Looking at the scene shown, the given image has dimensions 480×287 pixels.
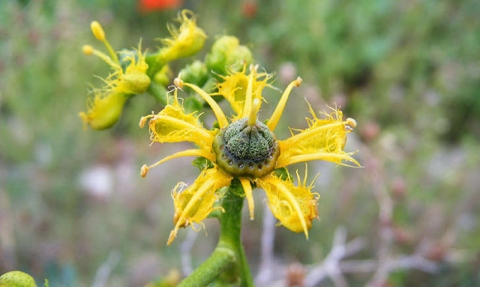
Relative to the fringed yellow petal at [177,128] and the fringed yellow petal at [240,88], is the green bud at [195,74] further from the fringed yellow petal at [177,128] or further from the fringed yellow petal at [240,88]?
the fringed yellow petal at [177,128]

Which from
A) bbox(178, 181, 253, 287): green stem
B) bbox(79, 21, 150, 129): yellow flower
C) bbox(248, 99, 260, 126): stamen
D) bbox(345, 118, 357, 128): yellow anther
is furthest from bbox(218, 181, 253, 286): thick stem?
bbox(79, 21, 150, 129): yellow flower

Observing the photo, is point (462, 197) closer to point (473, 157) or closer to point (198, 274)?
point (473, 157)

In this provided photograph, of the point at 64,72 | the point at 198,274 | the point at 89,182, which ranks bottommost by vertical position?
the point at 198,274

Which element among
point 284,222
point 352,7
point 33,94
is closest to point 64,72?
point 33,94

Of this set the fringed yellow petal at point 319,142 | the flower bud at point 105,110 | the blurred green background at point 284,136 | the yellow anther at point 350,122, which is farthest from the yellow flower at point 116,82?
the blurred green background at point 284,136

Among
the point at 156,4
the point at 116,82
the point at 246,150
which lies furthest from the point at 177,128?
the point at 156,4

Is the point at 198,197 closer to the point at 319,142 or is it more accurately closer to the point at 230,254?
the point at 230,254

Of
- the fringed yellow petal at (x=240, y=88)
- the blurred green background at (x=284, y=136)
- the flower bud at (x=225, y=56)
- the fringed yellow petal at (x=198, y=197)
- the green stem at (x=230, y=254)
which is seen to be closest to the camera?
the fringed yellow petal at (x=198, y=197)

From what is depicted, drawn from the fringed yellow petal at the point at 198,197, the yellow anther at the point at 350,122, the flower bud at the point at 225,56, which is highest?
the flower bud at the point at 225,56
